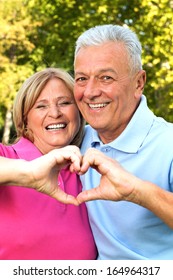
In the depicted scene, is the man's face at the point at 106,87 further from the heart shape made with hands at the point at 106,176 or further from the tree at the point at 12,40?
the tree at the point at 12,40

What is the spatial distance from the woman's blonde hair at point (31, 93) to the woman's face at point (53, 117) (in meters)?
0.03

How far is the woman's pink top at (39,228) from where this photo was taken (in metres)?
3.11

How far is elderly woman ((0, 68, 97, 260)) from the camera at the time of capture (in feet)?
9.14

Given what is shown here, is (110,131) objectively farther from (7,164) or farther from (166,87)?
(166,87)

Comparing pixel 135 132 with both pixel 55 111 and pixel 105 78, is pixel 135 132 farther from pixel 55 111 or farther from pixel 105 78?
pixel 55 111

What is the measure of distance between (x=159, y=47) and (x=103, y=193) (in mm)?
8288

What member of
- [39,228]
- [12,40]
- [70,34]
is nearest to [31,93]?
[39,228]

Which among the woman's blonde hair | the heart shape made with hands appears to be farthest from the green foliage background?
the heart shape made with hands

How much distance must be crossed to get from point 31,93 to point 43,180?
933 millimetres

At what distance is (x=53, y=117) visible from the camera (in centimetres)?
352

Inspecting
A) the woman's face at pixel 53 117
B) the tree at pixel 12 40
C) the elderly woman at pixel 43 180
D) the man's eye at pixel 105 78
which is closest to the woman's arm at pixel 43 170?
the elderly woman at pixel 43 180

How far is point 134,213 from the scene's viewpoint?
312 cm

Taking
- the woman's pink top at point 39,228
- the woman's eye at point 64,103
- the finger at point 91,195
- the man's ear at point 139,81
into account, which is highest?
the man's ear at point 139,81
